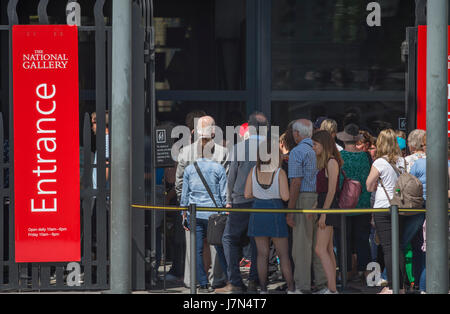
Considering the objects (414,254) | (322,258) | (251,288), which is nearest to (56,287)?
(251,288)

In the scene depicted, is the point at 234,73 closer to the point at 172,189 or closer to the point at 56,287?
the point at 172,189

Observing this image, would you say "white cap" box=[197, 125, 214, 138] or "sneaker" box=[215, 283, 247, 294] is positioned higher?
"white cap" box=[197, 125, 214, 138]

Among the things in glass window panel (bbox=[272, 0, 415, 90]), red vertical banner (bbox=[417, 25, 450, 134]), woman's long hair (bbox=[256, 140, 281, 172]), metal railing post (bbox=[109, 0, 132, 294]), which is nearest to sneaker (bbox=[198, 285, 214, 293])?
metal railing post (bbox=[109, 0, 132, 294])

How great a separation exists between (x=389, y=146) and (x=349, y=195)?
661 millimetres

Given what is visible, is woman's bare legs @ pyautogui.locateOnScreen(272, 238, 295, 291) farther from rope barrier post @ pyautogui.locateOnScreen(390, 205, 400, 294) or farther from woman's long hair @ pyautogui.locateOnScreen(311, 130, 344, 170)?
rope barrier post @ pyautogui.locateOnScreen(390, 205, 400, 294)

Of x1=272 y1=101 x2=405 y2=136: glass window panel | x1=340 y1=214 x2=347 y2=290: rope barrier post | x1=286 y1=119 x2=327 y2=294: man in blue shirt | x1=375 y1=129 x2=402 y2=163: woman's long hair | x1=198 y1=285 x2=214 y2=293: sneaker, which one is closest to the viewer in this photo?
x1=198 y1=285 x2=214 y2=293: sneaker

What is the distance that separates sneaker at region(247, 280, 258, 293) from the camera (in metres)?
8.88

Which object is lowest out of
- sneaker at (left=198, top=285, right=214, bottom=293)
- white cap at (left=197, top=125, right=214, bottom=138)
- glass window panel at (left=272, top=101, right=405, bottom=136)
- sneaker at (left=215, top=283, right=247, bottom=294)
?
sneaker at (left=215, top=283, right=247, bottom=294)

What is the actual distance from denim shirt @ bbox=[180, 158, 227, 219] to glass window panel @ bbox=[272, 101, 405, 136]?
4.42 meters

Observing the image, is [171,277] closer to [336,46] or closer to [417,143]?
[417,143]

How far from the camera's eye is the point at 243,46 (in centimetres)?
1352

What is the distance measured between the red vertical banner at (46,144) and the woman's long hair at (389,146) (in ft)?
10.3

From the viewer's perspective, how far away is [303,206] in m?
9.00

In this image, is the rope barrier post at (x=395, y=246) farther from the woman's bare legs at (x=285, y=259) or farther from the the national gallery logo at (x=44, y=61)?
the the national gallery logo at (x=44, y=61)
